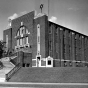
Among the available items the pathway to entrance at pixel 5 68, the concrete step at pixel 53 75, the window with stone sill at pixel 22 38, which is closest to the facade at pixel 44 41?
the window with stone sill at pixel 22 38

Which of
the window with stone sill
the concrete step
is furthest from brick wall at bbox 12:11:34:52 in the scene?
the concrete step

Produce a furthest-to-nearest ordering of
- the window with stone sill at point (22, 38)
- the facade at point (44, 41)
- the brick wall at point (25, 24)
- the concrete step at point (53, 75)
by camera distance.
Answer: the window with stone sill at point (22, 38) < the brick wall at point (25, 24) < the facade at point (44, 41) < the concrete step at point (53, 75)

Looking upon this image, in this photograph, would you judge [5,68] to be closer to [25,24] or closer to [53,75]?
[53,75]

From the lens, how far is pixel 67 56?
184ft

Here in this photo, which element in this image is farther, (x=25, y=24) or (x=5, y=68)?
(x=25, y=24)

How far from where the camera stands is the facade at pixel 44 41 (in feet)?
161

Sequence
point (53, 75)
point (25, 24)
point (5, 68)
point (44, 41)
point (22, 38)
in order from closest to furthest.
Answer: point (53, 75)
point (5, 68)
point (44, 41)
point (25, 24)
point (22, 38)

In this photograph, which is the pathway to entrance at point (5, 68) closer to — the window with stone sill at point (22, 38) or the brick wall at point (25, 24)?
the brick wall at point (25, 24)

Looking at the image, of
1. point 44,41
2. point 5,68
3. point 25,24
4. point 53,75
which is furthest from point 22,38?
point 53,75

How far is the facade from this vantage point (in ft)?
161

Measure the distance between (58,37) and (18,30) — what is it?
40.9 ft

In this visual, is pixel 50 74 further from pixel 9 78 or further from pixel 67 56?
pixel 67 56

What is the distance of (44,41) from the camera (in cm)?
4894

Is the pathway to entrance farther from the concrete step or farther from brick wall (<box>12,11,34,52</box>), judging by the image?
brick wall (<box>12,11,34,52</box>)
